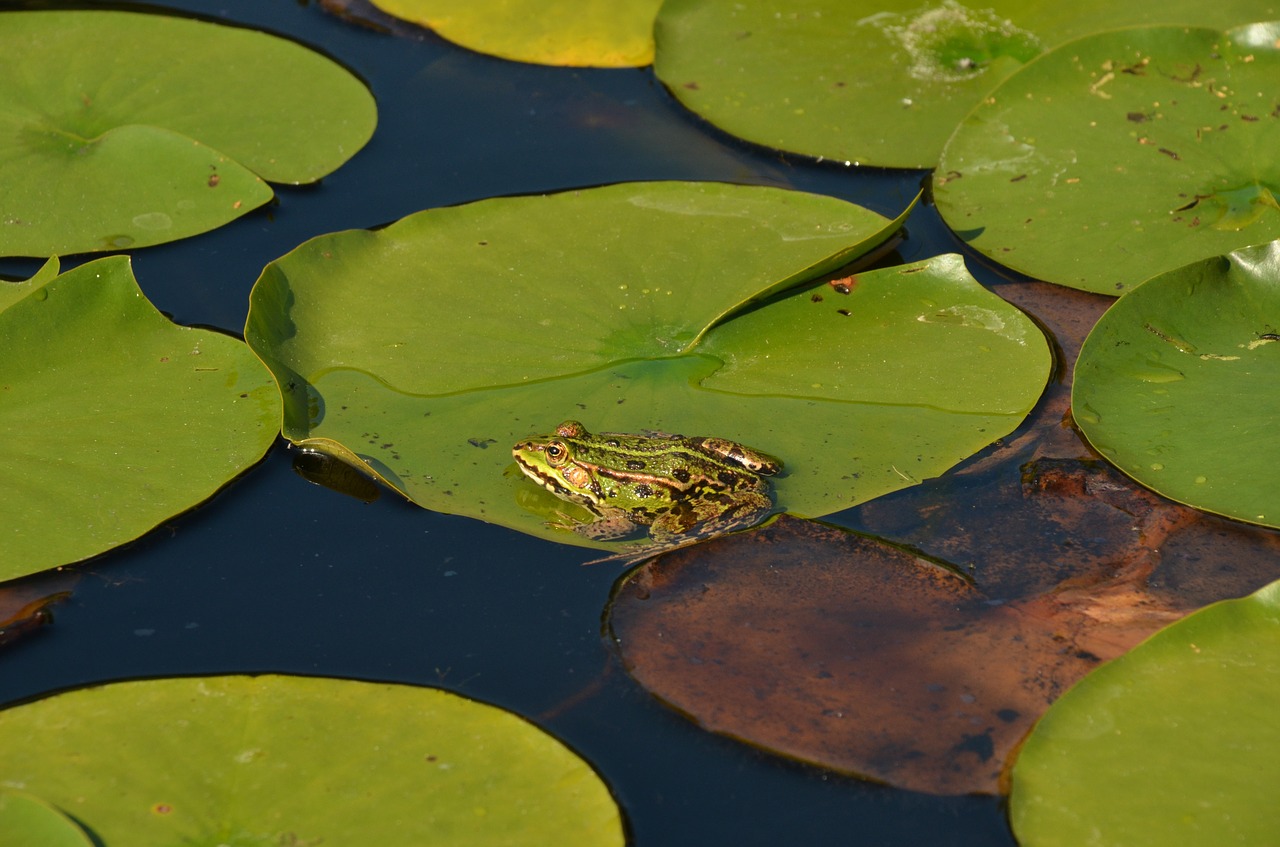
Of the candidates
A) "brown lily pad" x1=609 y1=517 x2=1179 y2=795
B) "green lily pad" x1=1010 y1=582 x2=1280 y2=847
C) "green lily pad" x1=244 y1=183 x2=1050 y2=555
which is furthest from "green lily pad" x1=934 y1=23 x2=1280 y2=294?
"green lily pad" x1=1010 y1=582 x2=1280 y2=847

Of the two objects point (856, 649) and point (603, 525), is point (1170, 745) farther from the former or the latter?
point (603, 525)

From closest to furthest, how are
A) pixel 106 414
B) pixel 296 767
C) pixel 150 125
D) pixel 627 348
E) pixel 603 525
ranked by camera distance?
pixel 296 767, pixel 106 414, pixel 603 525, pixel 627 348, pixel 150 125

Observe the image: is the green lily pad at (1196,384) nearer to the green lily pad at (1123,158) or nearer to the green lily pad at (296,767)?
the green lily pad at (1123,158)

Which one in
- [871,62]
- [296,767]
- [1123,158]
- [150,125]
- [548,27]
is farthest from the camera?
[548,27]

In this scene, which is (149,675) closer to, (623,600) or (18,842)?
(18,842)

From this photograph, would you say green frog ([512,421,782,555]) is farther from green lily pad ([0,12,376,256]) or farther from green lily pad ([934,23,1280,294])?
green lily pad ([0,12,376,256])

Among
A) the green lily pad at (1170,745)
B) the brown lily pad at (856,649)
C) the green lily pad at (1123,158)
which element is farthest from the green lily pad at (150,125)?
the green lily pad at (1170,745)

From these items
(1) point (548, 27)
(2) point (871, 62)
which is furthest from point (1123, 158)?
(1) point (548, 27)
